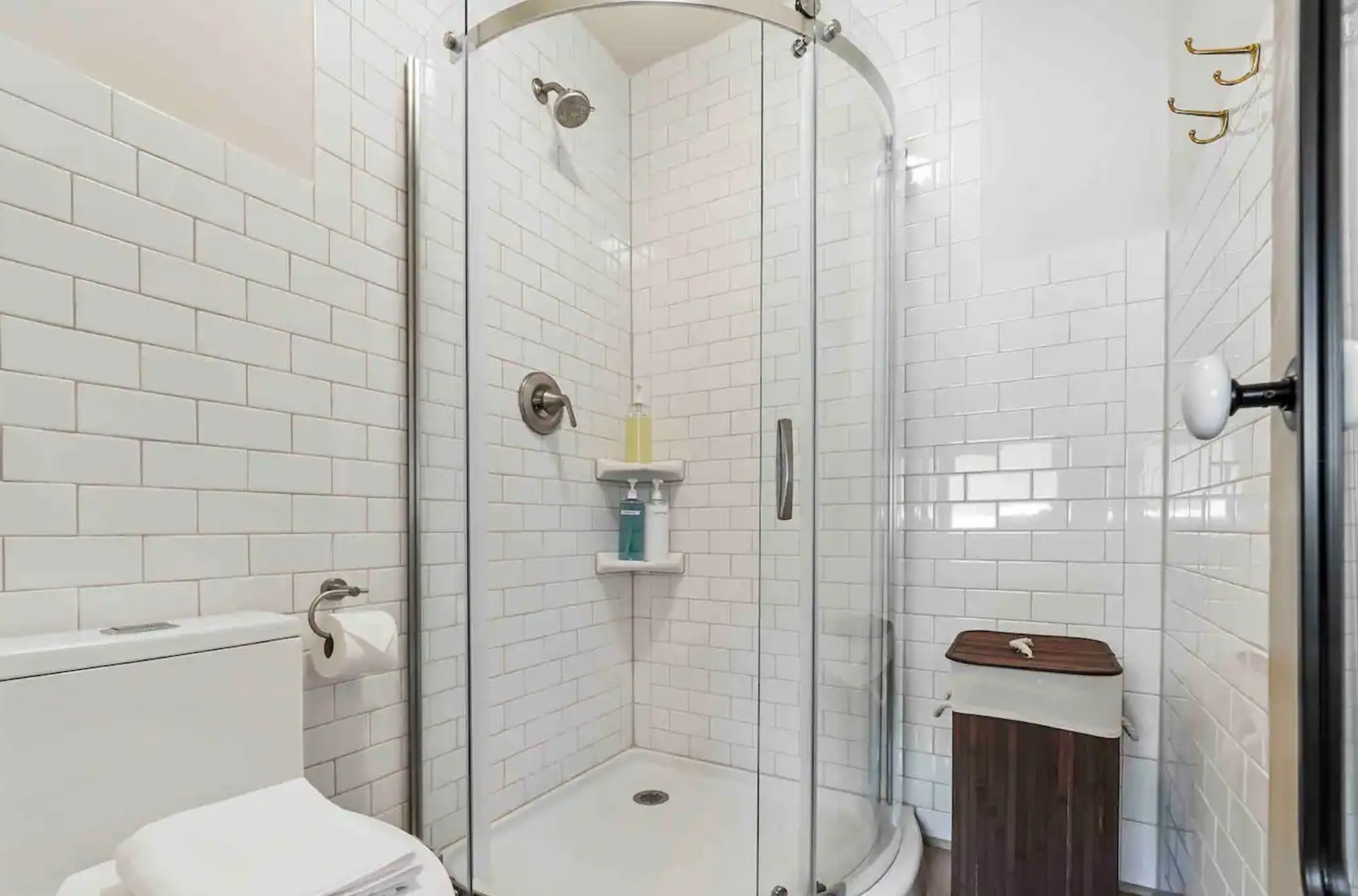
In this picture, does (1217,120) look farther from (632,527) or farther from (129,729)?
(129,729)

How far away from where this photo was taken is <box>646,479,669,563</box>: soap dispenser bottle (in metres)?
1.67

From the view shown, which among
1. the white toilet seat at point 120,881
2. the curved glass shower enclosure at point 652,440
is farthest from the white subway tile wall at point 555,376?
the white toilet seat at point 120,881

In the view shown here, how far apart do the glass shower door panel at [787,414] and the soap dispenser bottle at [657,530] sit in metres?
0.28

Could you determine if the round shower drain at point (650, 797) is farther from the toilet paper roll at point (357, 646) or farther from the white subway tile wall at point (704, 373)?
the toilet paper roll at point (357, 646)

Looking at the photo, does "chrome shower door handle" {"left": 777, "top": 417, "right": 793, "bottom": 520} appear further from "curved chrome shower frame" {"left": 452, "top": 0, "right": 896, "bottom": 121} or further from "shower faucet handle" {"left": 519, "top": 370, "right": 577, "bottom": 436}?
"curved chrome shower frame" {"left": 452, "top": 0, "right": 896, "bottom": 121}

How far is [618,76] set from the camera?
1531 mm

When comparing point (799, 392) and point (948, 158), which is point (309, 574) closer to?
point (799, 392)

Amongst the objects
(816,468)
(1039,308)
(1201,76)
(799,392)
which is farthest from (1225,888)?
(1201,76)

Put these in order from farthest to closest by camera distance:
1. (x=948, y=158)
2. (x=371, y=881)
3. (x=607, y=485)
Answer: (x=948, y=158) → (x=607, y=485) → (x=371, y=881)

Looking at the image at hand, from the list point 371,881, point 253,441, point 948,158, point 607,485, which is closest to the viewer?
point 371,881

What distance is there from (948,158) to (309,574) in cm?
173

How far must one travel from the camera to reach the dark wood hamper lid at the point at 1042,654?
1399 millimetres

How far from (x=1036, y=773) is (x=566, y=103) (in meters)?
1.61

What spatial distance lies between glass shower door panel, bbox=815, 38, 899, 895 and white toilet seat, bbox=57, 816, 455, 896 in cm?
73
